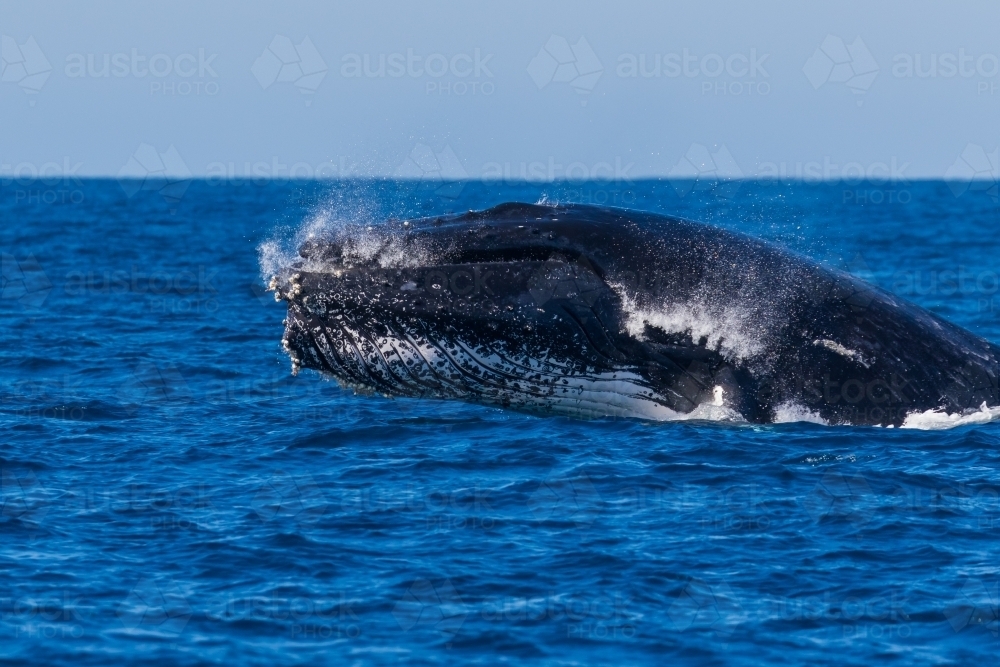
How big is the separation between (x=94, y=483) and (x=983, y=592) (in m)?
7.66

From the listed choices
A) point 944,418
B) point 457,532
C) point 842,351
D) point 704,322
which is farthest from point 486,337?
point 944,418

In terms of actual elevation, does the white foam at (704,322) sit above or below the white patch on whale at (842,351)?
above

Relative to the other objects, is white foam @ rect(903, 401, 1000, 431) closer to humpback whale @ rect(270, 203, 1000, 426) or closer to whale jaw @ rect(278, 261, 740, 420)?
humpback whale @ rect(270, 203, 1000, 426)

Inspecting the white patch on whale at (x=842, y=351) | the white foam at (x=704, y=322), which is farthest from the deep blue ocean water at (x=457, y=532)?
the white foam at (x=704, y=322)

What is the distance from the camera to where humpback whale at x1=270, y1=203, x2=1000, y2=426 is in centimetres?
1284

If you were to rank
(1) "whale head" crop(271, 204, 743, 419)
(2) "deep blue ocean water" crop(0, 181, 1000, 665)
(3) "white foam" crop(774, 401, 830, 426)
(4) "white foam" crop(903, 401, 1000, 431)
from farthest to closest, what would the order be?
(4) "white foam" crop(903, 401, 1000, 431) < (3) "white foam" crop(774, 401, 830, 426) < (1) "whale head" crop(271, 204, 743, 419) < (2) "deep blue ocean water" crop(0, 181, 1000, 665)

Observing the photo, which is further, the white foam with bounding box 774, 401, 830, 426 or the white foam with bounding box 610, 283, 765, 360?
the white foam with bounding box 774, 401, 830, 426

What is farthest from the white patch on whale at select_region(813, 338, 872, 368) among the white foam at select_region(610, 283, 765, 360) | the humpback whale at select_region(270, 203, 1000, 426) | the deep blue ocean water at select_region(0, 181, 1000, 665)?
the deep blue ocean water at select_region(0, 181, 1000, 665)

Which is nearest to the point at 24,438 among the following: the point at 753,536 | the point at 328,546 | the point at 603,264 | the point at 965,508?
the point at 328,546

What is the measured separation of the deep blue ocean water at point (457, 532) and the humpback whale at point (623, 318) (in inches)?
20.3

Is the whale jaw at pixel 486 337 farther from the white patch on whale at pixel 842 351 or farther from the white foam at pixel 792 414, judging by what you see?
the white patch on whale at pixel 842 351

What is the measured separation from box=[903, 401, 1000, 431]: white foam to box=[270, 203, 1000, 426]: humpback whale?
68mm

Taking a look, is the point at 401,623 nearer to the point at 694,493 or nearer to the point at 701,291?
the point at 694,493

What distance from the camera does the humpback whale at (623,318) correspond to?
12.8 metres
